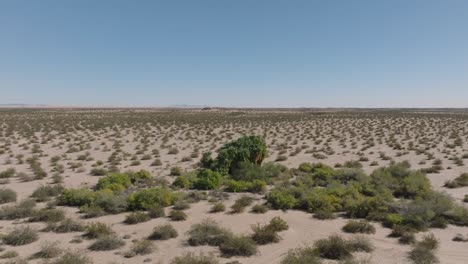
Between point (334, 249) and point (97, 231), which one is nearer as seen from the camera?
point (334, 249)

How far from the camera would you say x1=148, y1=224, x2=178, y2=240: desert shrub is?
9.44 m

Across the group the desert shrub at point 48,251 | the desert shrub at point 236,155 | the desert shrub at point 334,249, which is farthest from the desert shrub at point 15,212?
the desert shrub at point 334,249

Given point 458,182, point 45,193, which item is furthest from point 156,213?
point 458,182

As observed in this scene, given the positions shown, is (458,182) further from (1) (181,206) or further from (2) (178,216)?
(2) (178,216)

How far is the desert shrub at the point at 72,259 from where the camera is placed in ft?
24.8

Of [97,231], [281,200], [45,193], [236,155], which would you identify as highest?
Result: [236,155]

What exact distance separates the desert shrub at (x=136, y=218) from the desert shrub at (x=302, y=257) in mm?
4461

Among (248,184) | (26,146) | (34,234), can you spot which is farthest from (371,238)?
(26,146)

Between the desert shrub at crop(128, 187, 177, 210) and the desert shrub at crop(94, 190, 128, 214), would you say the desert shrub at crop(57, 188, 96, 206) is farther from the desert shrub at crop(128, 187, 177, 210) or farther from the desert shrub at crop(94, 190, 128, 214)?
the desert shrub at crop(128, 187, 177, 210)

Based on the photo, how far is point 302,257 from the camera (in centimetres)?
770

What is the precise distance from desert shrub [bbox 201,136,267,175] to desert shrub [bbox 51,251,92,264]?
938 centimetres

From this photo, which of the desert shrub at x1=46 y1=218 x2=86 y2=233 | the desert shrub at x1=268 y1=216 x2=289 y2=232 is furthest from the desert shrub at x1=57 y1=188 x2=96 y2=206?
the desert shrub at x1=268 y1=216 x2=289 y2=232

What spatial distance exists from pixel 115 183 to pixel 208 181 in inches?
142

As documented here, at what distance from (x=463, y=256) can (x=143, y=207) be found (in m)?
8.72
